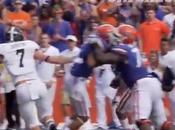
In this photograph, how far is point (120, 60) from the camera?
1091 cm

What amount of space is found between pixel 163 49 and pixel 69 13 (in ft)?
12.2

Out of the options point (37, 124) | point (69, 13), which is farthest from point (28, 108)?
point (69, 13)

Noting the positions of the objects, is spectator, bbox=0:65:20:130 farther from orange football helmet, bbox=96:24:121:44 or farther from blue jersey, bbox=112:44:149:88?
blue jersey, bbox=112:44:149:88

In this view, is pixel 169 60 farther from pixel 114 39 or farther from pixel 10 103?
pixel 10 103

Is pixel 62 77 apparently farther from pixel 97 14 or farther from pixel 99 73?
pixel 97 14

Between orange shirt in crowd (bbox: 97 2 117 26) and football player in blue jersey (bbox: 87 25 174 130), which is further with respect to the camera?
orange shirt in crowd (bbox: 97 2 117 26)

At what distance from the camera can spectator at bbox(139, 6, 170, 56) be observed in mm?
15305

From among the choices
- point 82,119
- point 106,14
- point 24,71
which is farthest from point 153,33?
point 24,71

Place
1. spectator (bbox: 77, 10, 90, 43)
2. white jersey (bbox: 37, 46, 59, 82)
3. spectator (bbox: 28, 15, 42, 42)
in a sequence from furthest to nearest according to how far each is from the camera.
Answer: spectator (bbox: 77, 10, 90, 43) < spectator (bbox: 28, 15, 42, 42) < white jersey (bbox: 37, 46, 59, 82)

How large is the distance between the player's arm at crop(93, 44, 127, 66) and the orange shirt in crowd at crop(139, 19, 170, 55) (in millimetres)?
4238

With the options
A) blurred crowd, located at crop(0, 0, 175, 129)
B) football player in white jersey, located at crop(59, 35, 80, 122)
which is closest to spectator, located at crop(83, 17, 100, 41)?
blurred crowd, located at crop(0, 0, 175, 129)

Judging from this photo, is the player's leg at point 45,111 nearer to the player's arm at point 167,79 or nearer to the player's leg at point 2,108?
the player's leg at point 2,108

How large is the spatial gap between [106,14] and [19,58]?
5.24 metres

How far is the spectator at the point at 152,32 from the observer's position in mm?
15305
